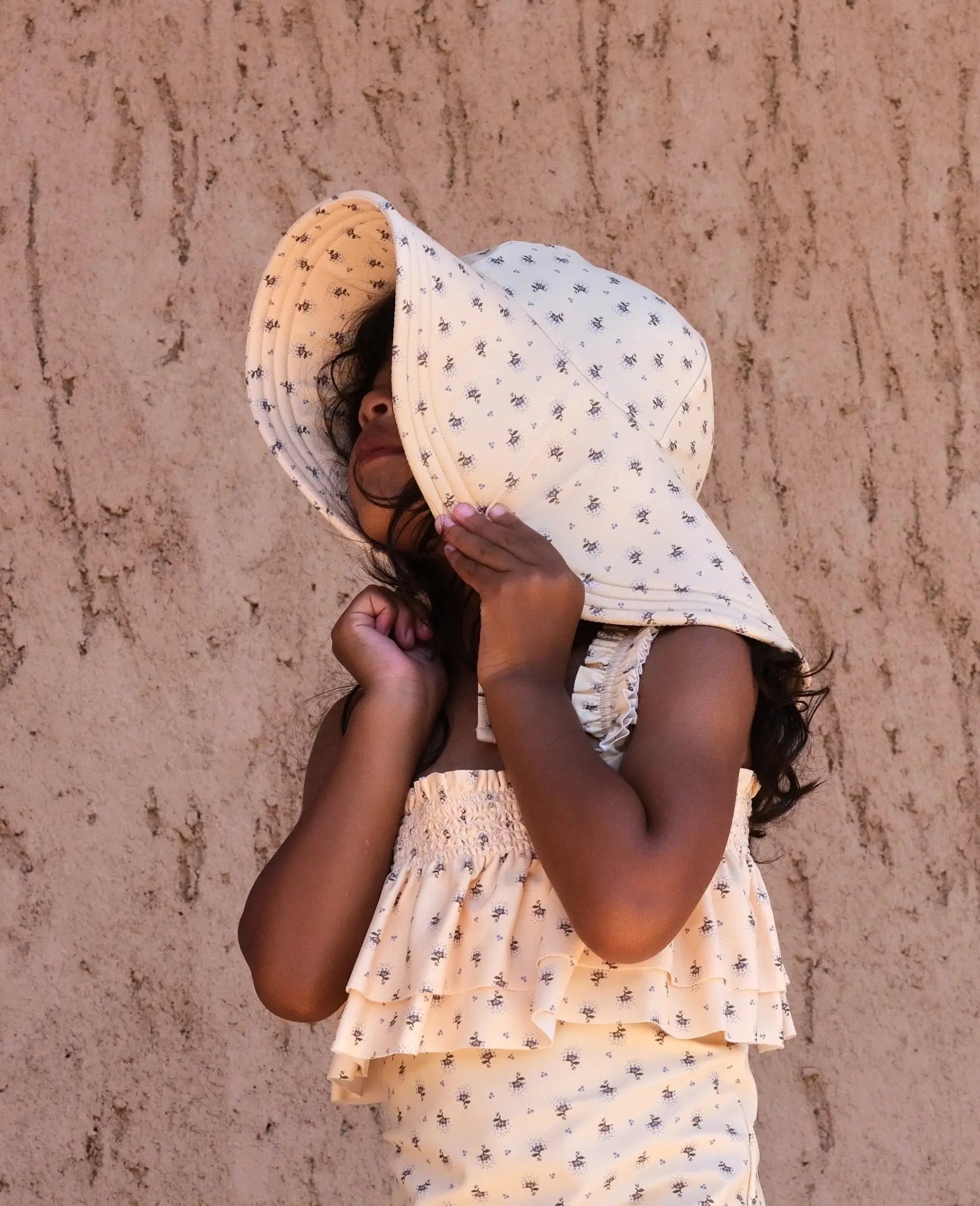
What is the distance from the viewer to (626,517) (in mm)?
1251

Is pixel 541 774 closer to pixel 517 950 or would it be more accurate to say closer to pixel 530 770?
pixel 530 770

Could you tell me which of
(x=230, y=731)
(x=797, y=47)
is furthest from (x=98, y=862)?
(x=797, y=47)

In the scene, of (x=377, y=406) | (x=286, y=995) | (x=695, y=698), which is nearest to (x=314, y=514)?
(x=377, y=406)

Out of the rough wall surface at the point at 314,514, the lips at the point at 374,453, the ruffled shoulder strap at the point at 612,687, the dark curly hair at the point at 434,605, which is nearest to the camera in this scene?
the ruffled shoulder strap at the point at 612,687

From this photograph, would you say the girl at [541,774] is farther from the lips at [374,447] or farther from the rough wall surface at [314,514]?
the rough wall surface at [314,514]

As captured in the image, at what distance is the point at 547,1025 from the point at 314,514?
1.42m

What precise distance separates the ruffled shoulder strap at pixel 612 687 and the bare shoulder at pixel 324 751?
28 cm

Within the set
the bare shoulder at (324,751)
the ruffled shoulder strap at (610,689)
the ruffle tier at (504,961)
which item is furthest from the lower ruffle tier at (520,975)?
the bare shoulder at (324,751)

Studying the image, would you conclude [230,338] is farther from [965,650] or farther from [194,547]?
[965,650]

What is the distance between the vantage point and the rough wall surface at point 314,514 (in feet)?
7.32

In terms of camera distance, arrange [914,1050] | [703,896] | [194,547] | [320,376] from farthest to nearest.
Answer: [194,547]
[914,1050]
[320,376]
[703,896]

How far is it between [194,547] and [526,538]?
4.17 feet

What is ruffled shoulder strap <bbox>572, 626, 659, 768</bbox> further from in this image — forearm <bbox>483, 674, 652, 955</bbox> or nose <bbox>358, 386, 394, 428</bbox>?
nose <bbox>358, 386, 394, 428</bbox>

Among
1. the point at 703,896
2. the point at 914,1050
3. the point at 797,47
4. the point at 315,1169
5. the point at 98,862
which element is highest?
the point at 797,47
